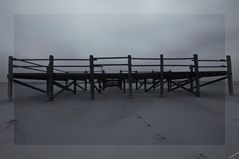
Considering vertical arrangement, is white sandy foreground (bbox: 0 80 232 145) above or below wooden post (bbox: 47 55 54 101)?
below

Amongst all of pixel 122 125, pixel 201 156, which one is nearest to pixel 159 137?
pixel 201 156

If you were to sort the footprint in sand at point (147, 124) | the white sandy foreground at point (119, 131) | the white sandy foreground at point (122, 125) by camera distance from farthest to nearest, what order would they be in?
the footprint in sand at point (147, 124) < the white sandy foreground at point (122, 125) < the white sandy foreground at point (119, 131)

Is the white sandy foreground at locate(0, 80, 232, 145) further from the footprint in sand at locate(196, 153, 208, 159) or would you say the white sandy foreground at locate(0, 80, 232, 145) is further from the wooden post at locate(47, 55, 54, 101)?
the wooden post at locate(47, 55, 54, 101)

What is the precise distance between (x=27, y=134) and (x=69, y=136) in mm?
924

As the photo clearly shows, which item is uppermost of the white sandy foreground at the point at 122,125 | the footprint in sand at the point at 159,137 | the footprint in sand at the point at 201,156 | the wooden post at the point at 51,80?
the wooden post at the point at 51,80

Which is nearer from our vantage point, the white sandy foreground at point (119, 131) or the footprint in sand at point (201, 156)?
the footprint in sand at point (201, 156)

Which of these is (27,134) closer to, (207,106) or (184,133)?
(184,133)

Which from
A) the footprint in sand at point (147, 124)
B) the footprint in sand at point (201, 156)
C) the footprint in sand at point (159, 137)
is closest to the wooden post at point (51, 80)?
the footprint in sand at point (147, 124)

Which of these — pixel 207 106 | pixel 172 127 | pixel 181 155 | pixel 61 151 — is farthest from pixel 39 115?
pixel 207 106

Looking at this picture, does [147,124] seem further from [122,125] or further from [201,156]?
[201,156]

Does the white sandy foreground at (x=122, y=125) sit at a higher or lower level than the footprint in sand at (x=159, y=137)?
higher

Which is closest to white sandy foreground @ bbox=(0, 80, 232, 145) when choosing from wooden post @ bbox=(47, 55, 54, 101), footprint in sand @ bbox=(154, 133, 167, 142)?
footprint in sand @ bbox=(154, 133, 167, 142)

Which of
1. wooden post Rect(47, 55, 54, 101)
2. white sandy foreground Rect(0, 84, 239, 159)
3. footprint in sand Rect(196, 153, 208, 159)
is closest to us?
footprint in sand Rect(196, 153, 208, 159)

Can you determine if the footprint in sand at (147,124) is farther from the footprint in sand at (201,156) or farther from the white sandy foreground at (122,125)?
the footprint in sand at (201,156)
